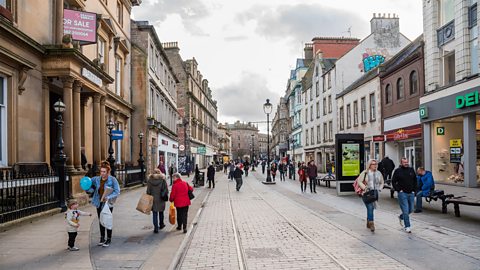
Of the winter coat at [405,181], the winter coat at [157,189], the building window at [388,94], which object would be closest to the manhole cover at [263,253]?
the winter coat at [157,189]

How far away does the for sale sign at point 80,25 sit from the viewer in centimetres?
1639

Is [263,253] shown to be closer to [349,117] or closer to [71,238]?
[71,238]

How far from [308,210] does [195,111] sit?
55.1 m

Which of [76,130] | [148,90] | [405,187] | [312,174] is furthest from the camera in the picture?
[148,90]

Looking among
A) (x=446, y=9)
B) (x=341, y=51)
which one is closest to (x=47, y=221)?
(x=446, y=9)

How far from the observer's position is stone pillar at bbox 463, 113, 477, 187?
2094cm

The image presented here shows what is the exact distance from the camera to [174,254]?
26.6 feet

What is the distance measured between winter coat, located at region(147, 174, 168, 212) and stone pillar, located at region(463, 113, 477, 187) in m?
16.4

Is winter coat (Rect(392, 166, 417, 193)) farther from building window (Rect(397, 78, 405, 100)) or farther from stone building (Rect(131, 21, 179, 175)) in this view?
building window (Rect(397, 78, 405, 100))

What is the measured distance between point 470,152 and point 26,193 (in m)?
19.3

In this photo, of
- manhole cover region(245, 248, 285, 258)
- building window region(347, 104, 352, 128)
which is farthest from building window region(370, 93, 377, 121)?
manhole cover region(245, 248, 285, 258)

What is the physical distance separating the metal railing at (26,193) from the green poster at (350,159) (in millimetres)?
13385

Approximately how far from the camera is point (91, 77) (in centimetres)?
1766

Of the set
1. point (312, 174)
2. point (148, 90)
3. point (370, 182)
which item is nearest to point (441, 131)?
point (312, 174)
